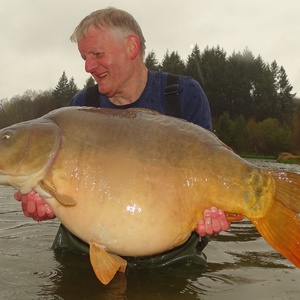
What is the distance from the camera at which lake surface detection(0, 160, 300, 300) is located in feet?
10.1

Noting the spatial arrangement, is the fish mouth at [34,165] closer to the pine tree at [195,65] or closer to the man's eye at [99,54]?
the man's eye at [99,54]

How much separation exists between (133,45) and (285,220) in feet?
6.82

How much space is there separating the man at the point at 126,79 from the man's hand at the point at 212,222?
2.74 ft

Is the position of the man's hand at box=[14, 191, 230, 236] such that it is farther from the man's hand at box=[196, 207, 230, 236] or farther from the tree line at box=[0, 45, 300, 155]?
the tree line at box=[0, 45, 300, 155]

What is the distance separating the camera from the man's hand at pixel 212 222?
9.16 feet

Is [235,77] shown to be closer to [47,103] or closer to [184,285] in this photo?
[47,103]

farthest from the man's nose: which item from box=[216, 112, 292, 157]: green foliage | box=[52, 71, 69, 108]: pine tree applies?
box=[52, 71, 69, 108]: pine tree

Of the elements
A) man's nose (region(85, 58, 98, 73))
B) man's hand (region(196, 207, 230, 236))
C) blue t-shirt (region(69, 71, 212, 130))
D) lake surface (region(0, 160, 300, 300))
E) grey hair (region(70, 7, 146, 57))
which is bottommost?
lake surface (region(0, 160, 300, 300))

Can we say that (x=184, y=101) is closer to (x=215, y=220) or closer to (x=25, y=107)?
(x=215, y=220)

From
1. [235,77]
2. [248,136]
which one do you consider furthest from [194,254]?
[235,77]

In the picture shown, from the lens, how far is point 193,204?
275 cm

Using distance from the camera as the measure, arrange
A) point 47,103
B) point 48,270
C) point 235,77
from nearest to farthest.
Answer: point 48,270 < point 235,77 < point 47,103

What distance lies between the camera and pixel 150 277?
136 inches

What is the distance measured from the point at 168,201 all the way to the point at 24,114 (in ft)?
167
